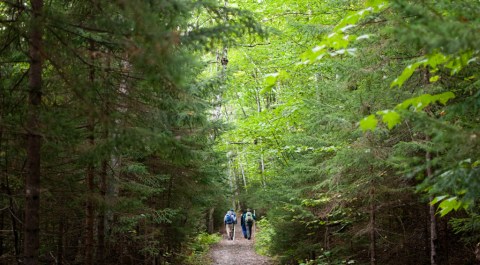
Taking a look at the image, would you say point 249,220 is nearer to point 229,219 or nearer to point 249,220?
point 249,220

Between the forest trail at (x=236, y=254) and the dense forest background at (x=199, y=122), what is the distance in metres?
2.50

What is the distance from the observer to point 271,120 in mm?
16000

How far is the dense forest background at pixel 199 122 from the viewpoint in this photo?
143 inches

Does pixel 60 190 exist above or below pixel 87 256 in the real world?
above

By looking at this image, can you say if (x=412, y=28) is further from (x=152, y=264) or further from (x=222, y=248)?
(x=222, y=248)

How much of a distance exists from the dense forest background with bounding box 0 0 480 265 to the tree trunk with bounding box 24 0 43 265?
16 millimetres

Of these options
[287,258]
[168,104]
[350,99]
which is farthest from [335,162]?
[287,258]

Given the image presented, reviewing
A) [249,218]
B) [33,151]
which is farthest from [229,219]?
[33,151]

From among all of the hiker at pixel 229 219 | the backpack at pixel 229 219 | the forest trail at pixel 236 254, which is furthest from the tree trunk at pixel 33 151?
the backpack at pixel 229 219

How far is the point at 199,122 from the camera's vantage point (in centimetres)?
→ 922

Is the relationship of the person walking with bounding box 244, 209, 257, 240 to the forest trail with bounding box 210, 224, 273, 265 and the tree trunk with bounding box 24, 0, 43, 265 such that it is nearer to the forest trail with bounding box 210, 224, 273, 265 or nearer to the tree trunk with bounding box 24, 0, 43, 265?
the forest trail with bounding box 210, 224, 273, 265

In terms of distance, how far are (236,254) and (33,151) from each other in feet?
54.2

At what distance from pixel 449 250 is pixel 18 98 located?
9686mm

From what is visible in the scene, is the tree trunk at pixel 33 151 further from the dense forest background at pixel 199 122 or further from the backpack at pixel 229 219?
the backpack at pixel 229 219
